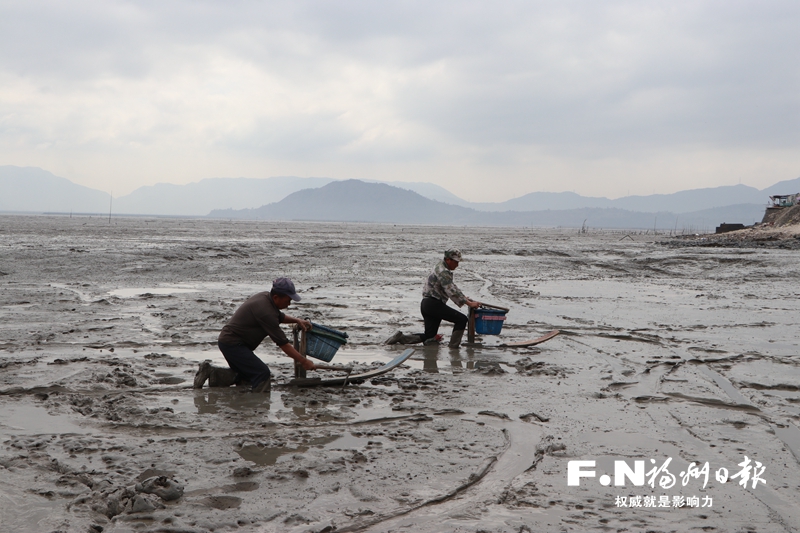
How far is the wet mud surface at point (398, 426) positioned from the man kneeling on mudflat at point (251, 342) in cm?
21

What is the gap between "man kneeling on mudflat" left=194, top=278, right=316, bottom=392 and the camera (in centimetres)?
693

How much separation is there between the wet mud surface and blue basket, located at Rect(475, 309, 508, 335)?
10.2 inches

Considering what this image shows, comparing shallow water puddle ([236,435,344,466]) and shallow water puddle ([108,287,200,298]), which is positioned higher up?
shallow water puddle ([108,287,200,298])

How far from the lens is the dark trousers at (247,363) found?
7.01 m

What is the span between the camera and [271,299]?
279 inches

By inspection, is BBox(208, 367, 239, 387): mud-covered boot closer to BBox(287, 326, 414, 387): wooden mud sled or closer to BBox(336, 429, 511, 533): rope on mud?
BBox(287, 326, 414, 387): wooden mud sled

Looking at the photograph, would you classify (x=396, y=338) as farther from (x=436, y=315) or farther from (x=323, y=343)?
(x=323, y=343)

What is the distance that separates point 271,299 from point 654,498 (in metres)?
4.40

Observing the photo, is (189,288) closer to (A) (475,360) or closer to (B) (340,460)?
(A) (475,360)

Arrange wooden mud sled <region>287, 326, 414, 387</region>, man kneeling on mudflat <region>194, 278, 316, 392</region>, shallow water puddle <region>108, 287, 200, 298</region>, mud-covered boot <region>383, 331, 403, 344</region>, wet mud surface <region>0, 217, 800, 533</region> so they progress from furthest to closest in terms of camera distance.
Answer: shallow water puddle <region>108, 287, 200, 298</region>
mud-covered boot <region>383, 331, 403, 344</region>
wooden mud sled <region>287, 326, 414, 387</region>
man kneeling on mudflat <region>194, 278, 316, 392</region>
wet mud surface <region>0, 217, 800, 533</region>

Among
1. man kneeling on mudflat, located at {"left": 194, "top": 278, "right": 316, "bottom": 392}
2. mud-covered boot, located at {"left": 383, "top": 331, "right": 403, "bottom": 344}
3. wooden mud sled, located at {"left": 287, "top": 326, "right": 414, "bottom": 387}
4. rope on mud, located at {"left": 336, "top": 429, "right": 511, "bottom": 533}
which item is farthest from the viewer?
mud-covered boot, located at {"left": 383, "top": 331, "right": 403, "bottom": 344}

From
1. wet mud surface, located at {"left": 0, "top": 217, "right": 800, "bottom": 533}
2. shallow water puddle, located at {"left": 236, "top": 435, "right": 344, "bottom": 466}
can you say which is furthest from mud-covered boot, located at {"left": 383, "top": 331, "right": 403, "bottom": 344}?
shallow water puddle, located at {"left": 236, "top": 435, "right": 344, "bottom": 466}

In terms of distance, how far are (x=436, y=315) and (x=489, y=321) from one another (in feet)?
2.85

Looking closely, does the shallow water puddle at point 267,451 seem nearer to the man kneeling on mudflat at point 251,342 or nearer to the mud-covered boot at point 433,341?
the man kneeling on mudflat at point 251,342
